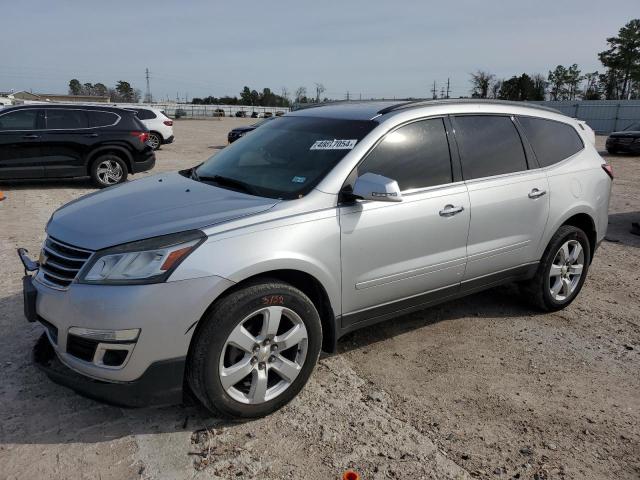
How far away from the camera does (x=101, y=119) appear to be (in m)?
10.9

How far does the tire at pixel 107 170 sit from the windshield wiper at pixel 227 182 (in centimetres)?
762

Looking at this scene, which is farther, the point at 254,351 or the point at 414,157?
the point at 414,157

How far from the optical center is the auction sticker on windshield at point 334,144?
11.6ft

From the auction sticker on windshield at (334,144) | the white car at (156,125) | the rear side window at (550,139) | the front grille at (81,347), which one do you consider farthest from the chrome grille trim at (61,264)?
the white car at (156,125)

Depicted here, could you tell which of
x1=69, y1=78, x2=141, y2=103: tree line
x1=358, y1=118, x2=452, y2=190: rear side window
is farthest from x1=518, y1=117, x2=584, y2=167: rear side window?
x1=69, y1=78, x2=141, y2=103: tree line

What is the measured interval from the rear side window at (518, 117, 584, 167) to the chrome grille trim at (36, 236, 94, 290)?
140 inches

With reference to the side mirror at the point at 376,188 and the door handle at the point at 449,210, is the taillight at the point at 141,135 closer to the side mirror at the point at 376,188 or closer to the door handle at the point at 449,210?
the door handle at the point at 449,210

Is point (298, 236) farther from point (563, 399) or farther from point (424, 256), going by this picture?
point (563, 399)

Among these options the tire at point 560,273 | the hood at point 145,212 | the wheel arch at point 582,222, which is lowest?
the tire at point 560,273

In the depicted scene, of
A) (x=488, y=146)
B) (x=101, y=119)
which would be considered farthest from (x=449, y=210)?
(x=101, y=119)

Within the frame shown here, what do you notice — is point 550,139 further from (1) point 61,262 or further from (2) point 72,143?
(2) point 72,143

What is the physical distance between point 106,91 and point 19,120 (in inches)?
4168

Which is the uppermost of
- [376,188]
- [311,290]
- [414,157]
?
[414,157]

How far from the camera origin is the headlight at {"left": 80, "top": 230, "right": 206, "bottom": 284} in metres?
2.67
